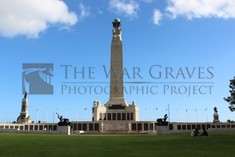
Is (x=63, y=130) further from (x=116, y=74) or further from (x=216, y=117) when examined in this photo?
(x=216, y=117)

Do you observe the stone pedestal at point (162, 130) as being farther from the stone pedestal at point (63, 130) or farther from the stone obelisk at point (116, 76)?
the stone obelisk at point (116, 76)

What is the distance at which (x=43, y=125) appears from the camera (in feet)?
295

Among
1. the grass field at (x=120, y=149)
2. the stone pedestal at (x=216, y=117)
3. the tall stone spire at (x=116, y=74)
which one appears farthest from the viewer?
the tall stone spire at (x=116, y=74)

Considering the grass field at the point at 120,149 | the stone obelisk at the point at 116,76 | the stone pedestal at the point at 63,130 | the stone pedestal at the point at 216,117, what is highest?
the stone obelisk at the point at 116,76

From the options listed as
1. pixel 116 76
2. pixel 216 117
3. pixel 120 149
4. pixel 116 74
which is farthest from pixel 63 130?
pixel 216 117

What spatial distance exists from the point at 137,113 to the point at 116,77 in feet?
38.9

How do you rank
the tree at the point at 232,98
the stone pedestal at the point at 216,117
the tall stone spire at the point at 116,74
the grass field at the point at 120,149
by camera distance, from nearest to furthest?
the grass field at the point at 120,149 → the tree at the point at 232,98 → the stone pedestal at the point at 216,117 → the tall stone spire at the point at 116,74

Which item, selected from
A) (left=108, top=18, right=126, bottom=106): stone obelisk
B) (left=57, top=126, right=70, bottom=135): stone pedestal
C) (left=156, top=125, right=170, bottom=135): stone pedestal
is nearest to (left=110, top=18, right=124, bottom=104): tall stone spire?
(left=108, top=18, right=126, bottom=106): stone obelisk

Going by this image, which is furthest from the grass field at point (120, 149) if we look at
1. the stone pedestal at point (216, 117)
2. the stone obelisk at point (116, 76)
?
the stone pedestal at point (216, 117)

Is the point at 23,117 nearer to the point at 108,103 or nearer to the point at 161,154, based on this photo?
the point at 108,103

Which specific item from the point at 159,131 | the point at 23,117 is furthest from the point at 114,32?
the point at 159,131

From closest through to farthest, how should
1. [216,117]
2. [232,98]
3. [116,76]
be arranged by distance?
[232,98]
[116,76]
[216,117]

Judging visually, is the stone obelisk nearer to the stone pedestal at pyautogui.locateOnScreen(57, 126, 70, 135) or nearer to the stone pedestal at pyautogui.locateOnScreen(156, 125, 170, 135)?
the stone pedestal at pyautogui.locateOnScreen(57, 126, 70, 135)

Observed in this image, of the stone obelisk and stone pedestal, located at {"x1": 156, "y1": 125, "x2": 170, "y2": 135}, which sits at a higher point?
the stone obelisk
